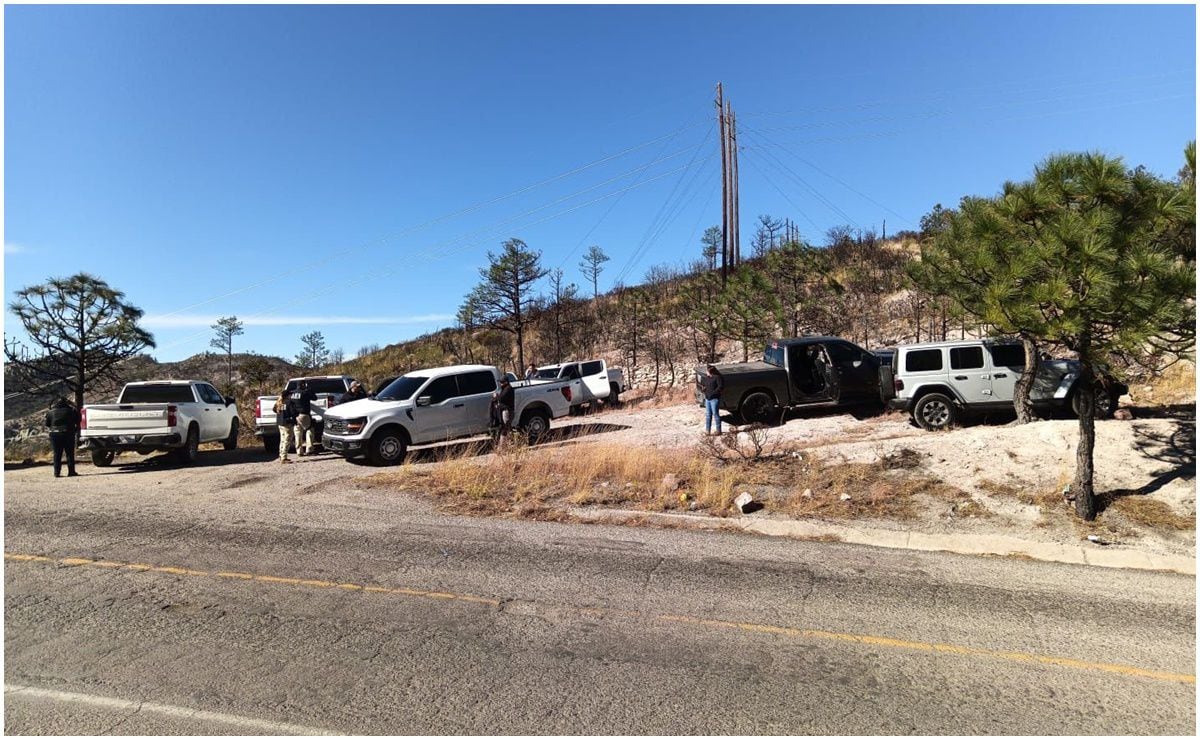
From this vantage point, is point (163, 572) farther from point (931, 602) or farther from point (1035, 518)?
point (1035, 518)

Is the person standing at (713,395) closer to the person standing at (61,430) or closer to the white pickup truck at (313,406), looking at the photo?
the white pickup truck at (313,406)

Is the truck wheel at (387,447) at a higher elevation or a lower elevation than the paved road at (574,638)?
higher

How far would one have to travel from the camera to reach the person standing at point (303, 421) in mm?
14391

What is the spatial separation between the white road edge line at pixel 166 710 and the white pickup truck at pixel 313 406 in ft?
38.6

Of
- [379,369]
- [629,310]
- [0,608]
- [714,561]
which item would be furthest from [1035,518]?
[379,369]

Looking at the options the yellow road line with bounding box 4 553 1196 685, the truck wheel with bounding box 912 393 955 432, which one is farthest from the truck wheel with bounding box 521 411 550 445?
the yellow road line with bounding box 4 553 1196 685

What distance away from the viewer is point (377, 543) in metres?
6.91

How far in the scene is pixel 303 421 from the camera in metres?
14.4

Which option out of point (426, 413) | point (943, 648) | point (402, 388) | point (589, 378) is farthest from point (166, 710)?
point (589, 378)

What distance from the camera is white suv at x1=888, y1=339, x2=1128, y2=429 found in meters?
12.5

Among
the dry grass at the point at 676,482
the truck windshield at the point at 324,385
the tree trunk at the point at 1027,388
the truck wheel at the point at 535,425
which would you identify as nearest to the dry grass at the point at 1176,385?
the tree trunk at the point at 1027,388

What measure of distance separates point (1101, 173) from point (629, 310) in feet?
107

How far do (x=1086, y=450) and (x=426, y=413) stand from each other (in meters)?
11.3

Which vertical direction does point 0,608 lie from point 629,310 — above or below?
below
